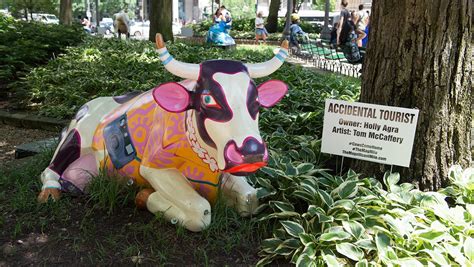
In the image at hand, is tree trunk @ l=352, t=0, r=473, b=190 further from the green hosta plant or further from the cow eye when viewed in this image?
the cow eye

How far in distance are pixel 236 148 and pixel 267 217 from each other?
79 centimetres

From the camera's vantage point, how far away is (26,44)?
9211mm

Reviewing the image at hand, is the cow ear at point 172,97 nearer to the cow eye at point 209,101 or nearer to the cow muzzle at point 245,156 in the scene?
the cow eye at point 209,101

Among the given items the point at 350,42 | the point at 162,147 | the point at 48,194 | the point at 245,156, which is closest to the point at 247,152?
the point at 245,156

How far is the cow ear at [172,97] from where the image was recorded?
2.84 m

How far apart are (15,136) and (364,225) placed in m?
5.62

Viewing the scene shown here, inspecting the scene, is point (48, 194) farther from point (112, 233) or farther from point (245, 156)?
point (245, 156)

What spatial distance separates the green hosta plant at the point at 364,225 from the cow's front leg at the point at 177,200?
0.43 meters

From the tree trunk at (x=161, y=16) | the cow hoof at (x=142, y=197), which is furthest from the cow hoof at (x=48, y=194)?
the tree trunk at (x=161, y=16)

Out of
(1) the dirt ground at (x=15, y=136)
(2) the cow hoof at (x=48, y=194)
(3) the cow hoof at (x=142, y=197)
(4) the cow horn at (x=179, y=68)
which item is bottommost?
(1) the dirt ground at (x=15, y=136)

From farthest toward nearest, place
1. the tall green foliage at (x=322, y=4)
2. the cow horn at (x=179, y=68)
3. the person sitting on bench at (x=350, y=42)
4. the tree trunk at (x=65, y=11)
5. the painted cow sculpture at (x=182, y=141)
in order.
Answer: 1. the tall green foliage at (x=322, y=4)
2. the tree trunk at (x=65, y=11)
3. the person sitting on bench at (x=350, y=42)
4. the cow horn at (x=179, y=68)
5. the painted cow sculpture at (x=182, y=141)

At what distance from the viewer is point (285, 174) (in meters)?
3.52

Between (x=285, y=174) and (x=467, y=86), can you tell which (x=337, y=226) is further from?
(x=467, y=86)

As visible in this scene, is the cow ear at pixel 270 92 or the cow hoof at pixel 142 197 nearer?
the cow ear at pixel 270 92
